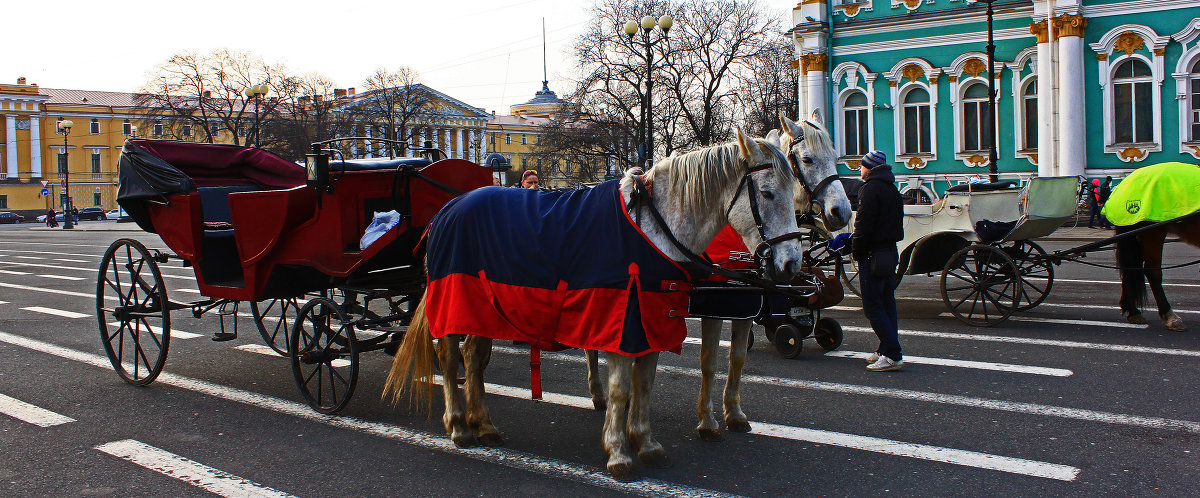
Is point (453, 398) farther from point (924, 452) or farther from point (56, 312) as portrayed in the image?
point (56, 312)

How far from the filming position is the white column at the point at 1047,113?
28.2 meters

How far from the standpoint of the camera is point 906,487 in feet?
15.1

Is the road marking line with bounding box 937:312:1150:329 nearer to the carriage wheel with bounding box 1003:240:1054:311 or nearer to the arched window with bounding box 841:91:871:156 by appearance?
the carriage wheel with bounding box 1003:240:1054:311

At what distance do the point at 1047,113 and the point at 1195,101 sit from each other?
4.03m

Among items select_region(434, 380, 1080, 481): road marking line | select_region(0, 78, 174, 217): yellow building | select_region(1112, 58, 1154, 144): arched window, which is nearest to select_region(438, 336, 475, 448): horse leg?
select_region(434, 380, 1080, 481): road marking line

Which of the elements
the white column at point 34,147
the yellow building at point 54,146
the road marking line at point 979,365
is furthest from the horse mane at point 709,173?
the white column at point 34,147

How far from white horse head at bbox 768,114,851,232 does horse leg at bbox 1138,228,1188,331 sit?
4577 millimetres

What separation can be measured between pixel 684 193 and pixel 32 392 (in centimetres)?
567

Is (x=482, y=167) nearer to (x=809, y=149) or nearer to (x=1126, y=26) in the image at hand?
(x=809, y=149)

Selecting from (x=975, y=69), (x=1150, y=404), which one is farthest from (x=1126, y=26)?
(x=1150, y=404)

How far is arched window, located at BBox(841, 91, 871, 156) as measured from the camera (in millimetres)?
32344

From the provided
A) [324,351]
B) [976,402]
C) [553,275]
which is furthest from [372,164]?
[976,402]

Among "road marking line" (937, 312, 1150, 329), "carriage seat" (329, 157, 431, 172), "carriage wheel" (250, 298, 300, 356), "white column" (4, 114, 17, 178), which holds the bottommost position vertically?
"road marking line" (937, 312, 1150, 329)

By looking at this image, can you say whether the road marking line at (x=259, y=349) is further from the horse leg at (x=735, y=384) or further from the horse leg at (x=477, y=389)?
the horse leg at (x=735, y=384)
